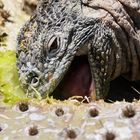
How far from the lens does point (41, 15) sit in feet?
12.7

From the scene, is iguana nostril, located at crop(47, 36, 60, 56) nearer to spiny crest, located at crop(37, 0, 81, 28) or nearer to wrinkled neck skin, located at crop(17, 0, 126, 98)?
wrinkled neck skin, located at crop(17, 0, 126, 98)

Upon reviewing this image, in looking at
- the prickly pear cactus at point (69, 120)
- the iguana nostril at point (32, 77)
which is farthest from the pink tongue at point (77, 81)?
the prickly pear cactus at point (69, 120)

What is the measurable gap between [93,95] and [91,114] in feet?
4.02

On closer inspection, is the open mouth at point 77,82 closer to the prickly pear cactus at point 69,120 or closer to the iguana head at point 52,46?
the iguana head at point 52,46

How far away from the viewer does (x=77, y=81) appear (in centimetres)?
371

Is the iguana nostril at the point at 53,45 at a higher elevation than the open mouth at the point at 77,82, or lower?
higher

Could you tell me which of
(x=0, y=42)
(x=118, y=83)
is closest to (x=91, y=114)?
(x=118, y=83)

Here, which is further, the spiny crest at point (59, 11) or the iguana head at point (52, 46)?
the spiny crest at point (59, 11)

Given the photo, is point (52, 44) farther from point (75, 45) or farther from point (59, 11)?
point (59, 11)

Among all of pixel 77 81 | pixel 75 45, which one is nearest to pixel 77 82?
pixel 77 81

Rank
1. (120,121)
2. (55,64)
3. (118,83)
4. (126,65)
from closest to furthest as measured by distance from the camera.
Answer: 1. (120,121)
2. (55,64)
3. (126,65)
4. (118,83)

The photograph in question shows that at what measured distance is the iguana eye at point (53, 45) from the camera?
12.1 feet

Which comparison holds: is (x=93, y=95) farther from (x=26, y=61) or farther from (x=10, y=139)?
(x=10, y=139)

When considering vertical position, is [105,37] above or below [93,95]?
above
